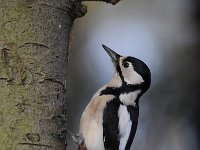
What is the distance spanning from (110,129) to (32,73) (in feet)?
3.12

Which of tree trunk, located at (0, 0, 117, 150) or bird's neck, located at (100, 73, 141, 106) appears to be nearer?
tree trunk, located at (0, 0, 117, 150)

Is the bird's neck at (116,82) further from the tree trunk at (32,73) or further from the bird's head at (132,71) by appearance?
the tree trunk at (32,73)

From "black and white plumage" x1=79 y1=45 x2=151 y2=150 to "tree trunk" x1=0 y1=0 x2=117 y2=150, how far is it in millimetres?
678

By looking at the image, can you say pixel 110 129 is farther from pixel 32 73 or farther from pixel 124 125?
pixel 32 73

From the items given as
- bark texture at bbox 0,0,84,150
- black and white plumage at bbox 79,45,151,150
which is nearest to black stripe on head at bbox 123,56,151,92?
black and white plumage at bbox 79,45,151,150

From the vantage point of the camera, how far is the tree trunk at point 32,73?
→ 270 cm

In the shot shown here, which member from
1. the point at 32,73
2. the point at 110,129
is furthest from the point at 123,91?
the point at 32,73

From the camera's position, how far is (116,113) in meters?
3.64

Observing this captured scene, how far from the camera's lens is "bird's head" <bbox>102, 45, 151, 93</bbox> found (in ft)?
12.5

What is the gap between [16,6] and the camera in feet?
9.34

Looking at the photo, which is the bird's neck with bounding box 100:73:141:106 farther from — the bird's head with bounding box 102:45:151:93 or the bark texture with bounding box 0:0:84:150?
the bark texture with bounding box 0:0:84:150

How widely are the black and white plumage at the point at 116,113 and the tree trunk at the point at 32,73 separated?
0.68 meters

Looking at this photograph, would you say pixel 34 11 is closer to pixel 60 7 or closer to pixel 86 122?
pixel 60 7

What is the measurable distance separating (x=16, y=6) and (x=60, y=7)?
24 cm
